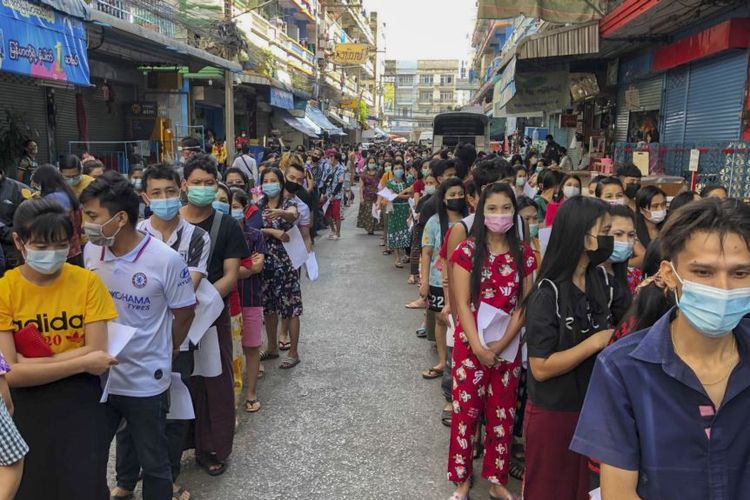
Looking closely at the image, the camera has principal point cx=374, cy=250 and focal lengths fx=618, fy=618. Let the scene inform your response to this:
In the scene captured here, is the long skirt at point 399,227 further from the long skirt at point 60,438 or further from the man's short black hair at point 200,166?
the long skirt at point 60,438

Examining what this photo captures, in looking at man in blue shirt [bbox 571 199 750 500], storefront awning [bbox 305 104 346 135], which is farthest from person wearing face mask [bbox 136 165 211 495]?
storefront awning [bbox 305 104 346 135]

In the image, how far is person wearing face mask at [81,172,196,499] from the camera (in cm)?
283

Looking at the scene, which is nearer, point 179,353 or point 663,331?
point 663,331

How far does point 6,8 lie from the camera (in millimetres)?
6750

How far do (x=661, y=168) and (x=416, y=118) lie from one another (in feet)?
287

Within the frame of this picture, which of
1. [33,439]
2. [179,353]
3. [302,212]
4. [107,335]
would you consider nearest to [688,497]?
[107,335]

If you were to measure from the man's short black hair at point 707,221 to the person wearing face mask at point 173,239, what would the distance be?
250cm

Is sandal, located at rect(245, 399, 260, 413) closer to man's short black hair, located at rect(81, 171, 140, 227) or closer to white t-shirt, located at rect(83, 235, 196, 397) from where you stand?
white t-shirt, located at rect(83, 235, 196, 397)

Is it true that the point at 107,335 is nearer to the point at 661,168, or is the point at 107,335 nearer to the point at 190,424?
the point at 190,424

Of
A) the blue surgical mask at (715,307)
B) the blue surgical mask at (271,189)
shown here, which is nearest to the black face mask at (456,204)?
the blue surgical mask at (271,189)

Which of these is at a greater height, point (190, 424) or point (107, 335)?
point (107, 335)

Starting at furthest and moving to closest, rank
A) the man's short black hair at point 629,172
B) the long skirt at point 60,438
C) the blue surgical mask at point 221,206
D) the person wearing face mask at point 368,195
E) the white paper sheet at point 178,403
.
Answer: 1. the person wearing face mask at point 368,195
2. the man's short black hair at point 629,172
3. the blue surgical mask at point 221,206
4. the white paper sheet at point 178,403
5. the long skirt at point 60,438

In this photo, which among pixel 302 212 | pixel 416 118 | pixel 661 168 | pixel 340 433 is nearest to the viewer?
pixel 340 433

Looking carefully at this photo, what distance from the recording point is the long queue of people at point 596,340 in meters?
1.50
